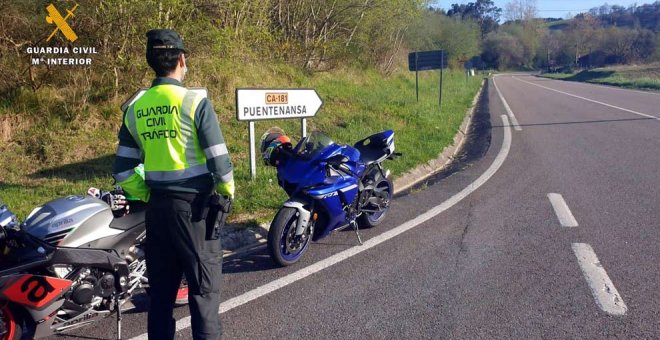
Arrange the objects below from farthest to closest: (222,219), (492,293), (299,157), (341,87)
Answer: (341,87)
(299,157)
(492,293)
(222,219)

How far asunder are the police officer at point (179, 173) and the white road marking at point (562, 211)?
4.59m

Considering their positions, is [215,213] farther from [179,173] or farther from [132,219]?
[132,219]

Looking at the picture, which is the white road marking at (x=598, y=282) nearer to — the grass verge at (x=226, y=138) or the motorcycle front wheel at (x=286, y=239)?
the motorcycle front wheel at (x=286, y=239)

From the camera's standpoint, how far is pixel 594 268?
473cm

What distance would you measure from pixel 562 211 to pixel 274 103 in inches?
166

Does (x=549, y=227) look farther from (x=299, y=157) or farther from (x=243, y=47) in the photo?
(x=243, y=47)

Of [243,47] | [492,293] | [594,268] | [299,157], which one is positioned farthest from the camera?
[243,47]

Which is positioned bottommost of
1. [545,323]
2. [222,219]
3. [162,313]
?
[545,323]

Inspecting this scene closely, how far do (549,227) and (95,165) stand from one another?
250 inches

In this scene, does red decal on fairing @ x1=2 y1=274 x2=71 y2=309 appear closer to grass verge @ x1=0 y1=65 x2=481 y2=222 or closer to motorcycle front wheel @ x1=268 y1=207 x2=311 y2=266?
motorcycle front wheel @ x1=268 y1=207 x2=311 y2=266

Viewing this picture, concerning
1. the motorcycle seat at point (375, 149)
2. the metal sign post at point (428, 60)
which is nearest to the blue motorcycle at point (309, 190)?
the motorcycle seat at point (375, 149)

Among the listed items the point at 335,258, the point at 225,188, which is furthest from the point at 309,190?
the point at 225,188

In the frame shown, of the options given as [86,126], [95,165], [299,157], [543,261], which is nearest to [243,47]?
[86,126]

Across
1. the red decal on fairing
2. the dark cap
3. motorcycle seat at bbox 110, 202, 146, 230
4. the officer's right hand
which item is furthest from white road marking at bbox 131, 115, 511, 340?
the dark cap
